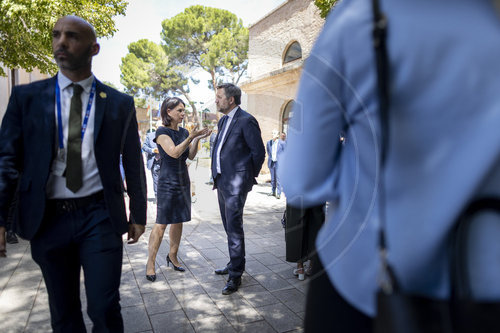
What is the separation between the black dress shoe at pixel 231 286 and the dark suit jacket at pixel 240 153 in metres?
0.95

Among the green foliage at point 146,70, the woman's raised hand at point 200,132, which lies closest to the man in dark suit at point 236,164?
the woman's raised hand at point 200,132

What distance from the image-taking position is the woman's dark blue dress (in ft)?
13.6

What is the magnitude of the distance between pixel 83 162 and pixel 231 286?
2299 millimetres

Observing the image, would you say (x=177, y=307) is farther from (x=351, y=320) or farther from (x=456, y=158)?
(x=456, y=158)

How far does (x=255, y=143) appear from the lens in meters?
4.02

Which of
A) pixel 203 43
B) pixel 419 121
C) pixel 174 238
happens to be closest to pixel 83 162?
pixel 419 121

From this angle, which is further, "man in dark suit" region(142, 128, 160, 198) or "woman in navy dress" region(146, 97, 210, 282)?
"man in dark suit" region(142, 128, 160, 198)

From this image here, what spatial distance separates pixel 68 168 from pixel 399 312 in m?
1.81

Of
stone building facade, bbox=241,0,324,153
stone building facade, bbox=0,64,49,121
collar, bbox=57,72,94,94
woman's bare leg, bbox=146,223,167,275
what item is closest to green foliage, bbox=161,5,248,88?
stone building facade, bbox=241,0,324,153

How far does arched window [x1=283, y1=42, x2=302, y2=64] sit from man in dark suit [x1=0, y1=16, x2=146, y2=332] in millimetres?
13239

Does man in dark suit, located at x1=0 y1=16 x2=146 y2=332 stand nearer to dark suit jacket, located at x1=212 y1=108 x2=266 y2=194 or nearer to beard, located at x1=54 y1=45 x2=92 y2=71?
beard, located at x1=54 y1=45 x2=92 y2=71

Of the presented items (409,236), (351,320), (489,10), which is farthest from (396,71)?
(351,320)

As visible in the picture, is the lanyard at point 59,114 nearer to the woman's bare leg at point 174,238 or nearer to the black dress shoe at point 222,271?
the woman's bare leg at point 174,238

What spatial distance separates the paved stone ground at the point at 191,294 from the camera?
3.10 metres
